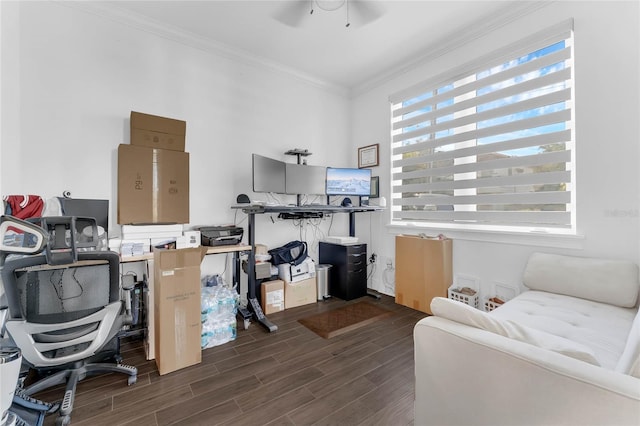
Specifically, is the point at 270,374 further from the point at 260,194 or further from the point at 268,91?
the point at 268,91

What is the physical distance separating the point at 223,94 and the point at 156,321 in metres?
2.41

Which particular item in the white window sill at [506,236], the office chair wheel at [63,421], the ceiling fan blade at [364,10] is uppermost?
the ceiling fan blade at [364,10]

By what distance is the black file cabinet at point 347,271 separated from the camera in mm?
3395

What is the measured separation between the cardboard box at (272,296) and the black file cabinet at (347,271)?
0.78 meters

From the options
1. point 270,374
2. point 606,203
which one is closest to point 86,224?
point 270,374

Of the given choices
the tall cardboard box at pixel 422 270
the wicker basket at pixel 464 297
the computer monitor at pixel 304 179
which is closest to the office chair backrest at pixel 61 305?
the computer monitor at pixel 304 179

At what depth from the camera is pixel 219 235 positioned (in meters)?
2.69

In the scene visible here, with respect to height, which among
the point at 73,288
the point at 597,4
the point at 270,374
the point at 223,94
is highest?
the point at 597,4

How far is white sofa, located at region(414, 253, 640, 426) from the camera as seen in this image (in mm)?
700

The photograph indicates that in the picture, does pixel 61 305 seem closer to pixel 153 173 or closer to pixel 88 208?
pixel 88 208

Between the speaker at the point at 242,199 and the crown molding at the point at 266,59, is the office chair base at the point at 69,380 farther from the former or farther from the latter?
the crown molding at the point at 266,59

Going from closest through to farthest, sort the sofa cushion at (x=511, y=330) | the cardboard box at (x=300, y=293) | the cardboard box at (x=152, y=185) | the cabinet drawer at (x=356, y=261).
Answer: the sofa cushion at (x=511, y=330), the cardboard box at (x=152, y=185), the cardboard box at (x=300, y=293), the cabinet drawer at (x=356, y=261)

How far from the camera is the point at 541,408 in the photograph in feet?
2.54

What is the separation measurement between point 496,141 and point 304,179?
207 cm
